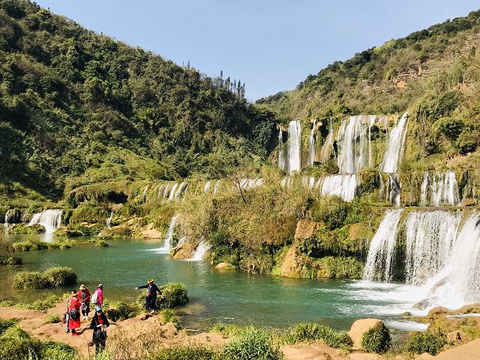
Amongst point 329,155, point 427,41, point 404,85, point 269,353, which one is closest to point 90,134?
point 329,155

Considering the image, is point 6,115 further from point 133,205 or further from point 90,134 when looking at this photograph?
point 133,205

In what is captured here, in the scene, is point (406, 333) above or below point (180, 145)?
below

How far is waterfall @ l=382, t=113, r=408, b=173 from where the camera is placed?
216 ft

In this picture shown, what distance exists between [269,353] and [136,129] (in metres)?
119

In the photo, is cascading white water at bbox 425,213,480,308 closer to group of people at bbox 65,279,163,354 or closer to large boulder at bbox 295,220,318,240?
large boulder at bbox 295,220,318,240

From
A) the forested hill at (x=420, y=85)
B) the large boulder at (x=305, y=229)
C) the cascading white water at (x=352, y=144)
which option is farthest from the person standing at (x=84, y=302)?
the cascading white water at (x=352, y=144)

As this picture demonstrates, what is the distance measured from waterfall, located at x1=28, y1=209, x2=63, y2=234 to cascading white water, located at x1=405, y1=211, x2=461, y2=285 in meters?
57.0

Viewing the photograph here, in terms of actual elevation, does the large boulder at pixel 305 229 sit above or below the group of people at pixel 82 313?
above

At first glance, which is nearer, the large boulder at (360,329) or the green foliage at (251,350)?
the green foliage at (251,350)

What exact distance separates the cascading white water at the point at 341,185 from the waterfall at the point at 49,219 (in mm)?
43604

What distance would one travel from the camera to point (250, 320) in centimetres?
1953

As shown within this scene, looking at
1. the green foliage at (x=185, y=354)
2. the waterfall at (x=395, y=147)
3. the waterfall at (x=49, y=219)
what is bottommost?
the green foliage at (x=185, y=354)

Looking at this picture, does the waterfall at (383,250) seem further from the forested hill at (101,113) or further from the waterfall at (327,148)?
the forested hill at (101,113)

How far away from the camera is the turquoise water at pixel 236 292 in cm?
2017
